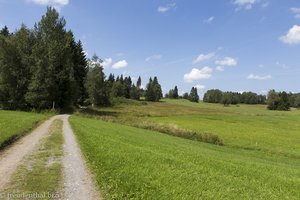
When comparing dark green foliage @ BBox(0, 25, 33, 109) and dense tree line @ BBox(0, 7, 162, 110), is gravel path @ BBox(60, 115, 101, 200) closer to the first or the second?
dense tree line @ BBox(0, 7, 162, 110)

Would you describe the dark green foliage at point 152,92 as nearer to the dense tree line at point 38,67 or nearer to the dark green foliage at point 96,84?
the dark green foliage at point 96,84

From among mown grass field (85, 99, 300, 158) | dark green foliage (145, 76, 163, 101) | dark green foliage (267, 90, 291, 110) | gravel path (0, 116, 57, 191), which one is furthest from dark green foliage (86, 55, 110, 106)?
dark green foliage (267, 90, 291, 110)

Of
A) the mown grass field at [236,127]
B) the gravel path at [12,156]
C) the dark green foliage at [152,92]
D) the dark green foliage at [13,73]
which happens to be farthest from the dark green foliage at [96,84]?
the gravel path at [12,156]

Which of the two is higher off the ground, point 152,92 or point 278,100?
point 152,92

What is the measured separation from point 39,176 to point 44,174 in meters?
0.27

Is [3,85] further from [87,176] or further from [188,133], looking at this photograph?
[87,176]

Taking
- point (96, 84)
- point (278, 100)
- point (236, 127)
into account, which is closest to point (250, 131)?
point (236, 127)

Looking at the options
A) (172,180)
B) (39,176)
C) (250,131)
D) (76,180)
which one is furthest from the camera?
(250,131)

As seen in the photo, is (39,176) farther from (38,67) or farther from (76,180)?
(38,67)

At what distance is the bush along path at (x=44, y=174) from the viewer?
8.70 meters

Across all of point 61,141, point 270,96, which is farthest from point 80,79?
point 270,96

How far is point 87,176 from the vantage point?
1071cm

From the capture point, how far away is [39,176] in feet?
33.9

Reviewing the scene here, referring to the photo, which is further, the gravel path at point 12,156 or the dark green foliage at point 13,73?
the dark green foliage at point 13,73
